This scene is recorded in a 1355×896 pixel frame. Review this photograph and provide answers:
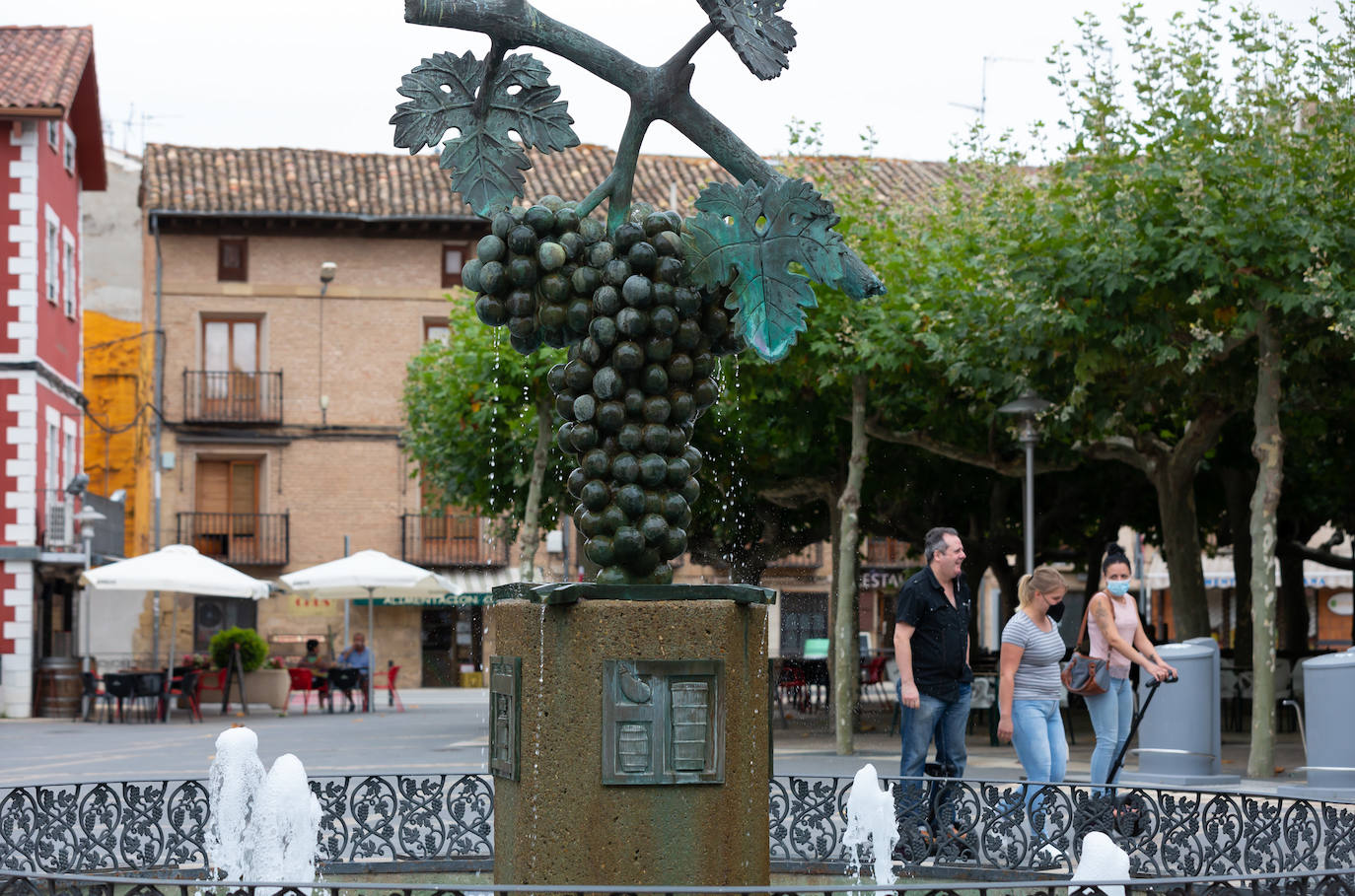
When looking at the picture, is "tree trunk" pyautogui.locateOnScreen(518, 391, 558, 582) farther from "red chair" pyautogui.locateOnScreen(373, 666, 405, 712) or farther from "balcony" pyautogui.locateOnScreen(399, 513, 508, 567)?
"balcony" pyautogui.locateOnScreen(399, 513, 508, 567)

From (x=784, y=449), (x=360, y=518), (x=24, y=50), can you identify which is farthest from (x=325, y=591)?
(x=360, y=518)

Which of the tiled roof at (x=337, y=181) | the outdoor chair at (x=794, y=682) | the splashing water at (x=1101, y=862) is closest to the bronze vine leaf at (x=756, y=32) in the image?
the splashing water at (x=1101, y=862)

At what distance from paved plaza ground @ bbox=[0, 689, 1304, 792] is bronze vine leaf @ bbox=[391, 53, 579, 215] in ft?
25.1

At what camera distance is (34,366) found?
31406 mm

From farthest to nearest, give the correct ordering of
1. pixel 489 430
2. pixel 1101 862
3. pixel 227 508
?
pixel 227 508 → pixel 489 430 → pixel 1101 862

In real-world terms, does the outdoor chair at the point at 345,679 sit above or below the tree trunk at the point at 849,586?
below

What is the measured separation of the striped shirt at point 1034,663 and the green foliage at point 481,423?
1156cm

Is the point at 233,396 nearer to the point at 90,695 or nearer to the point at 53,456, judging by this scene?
the point at 53,456

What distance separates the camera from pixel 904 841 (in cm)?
868

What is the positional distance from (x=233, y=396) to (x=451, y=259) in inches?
260

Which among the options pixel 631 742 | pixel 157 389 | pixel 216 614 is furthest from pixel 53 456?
pixel 631 742

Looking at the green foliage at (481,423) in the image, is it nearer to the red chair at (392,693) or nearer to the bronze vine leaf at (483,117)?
the red chair at (392,693)

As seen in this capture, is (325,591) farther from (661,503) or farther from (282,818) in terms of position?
(661,503)

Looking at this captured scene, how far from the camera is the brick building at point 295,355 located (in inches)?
1777
